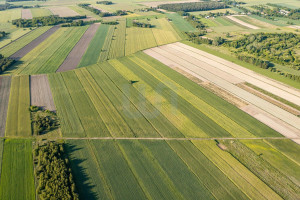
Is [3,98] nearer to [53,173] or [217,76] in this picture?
[53,173]

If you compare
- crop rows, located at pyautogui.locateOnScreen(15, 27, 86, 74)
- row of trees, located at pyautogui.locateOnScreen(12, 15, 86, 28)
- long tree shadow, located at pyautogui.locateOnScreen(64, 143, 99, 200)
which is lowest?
long tree shadow, located at pyautogui.locateOnScreen(64, 143, 99, 200)

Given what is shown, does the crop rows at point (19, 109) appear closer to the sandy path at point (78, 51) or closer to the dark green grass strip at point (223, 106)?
the sandy path at point (78, 51)

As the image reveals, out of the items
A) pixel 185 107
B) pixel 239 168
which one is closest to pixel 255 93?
pixel 185 107

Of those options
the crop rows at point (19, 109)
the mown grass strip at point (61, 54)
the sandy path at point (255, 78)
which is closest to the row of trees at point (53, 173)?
the crop rows at point (19, 109)

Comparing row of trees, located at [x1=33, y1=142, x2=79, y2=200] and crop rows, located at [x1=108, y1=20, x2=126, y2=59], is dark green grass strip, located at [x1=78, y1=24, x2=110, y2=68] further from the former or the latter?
row of trees, located at [x1=33, y1=142, x2=79, y2=200]

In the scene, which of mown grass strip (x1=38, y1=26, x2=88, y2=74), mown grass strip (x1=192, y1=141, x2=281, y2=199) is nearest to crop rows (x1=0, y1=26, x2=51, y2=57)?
mown grass strip (x1=38, y1=26, x2=88, y2=74)
